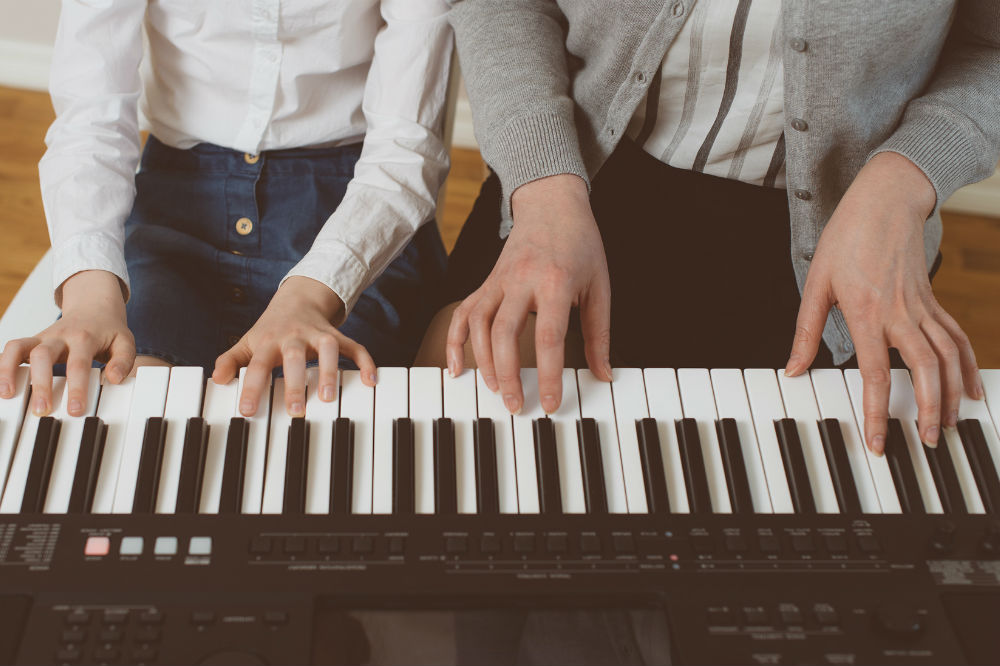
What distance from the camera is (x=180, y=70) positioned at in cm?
114

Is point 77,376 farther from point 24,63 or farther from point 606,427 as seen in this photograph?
point 24,63

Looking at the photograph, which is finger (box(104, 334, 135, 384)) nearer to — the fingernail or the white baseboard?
the fingernail

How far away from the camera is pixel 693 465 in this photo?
70cm

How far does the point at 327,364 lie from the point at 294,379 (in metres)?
0.04

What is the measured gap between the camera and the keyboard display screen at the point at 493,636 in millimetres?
635

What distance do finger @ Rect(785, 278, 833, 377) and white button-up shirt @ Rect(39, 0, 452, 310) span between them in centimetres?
53

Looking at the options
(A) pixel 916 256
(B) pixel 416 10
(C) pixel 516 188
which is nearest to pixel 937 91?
(A) pixel 916 256

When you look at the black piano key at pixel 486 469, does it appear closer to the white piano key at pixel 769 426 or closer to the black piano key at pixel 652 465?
the black piano key at pixel 652 465

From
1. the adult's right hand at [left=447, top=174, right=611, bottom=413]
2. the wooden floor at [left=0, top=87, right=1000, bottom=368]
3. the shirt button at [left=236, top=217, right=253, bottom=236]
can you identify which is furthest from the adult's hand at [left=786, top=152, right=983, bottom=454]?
the wooden floor at [left=0, top=87, right=1000, bottom=368]

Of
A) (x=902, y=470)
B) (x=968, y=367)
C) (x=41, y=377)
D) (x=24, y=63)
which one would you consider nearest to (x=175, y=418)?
(x=41, y=377)

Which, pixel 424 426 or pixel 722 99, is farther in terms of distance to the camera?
pixel 722 99

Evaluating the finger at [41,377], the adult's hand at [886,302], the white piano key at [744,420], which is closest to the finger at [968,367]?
the adult's hand at [886,302]

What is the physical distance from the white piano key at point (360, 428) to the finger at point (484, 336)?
111mm

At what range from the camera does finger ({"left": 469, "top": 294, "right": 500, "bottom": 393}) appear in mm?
747
